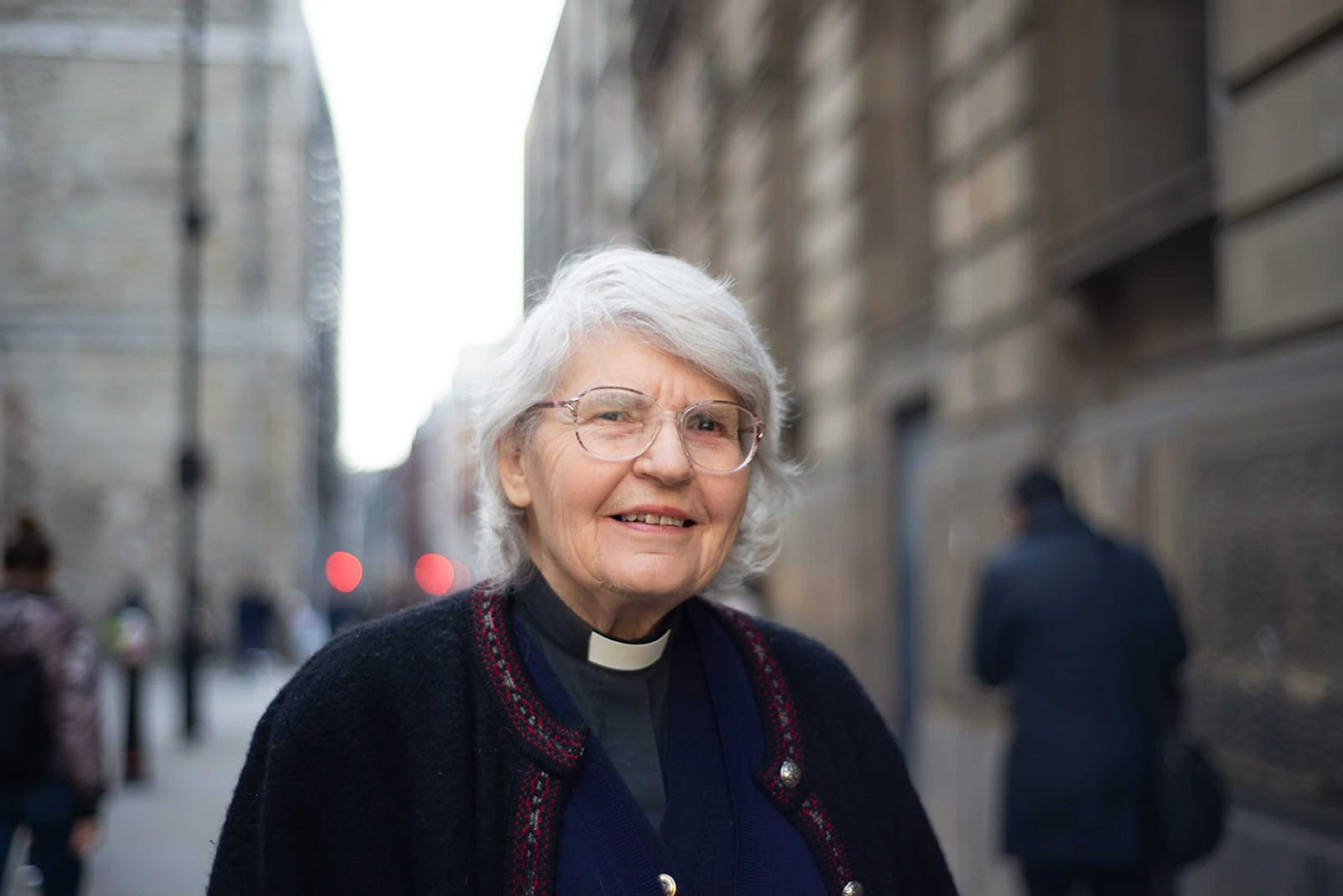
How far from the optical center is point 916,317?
10891mm

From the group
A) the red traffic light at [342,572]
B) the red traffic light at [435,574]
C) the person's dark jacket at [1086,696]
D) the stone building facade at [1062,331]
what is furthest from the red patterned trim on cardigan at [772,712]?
the red traffic light at [435,574]

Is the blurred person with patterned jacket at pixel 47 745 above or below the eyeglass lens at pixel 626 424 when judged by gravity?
below

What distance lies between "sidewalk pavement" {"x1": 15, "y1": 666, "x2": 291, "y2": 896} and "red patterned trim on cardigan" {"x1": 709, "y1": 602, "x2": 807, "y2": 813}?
754mm

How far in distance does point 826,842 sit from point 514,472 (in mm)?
748

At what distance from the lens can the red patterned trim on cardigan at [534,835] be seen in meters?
1.96

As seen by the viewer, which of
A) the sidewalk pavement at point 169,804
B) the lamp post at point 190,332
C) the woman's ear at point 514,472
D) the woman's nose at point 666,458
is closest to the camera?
the woman's nose at point 666,458

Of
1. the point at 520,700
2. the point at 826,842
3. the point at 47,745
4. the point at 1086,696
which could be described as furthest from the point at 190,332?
the point at 826,842

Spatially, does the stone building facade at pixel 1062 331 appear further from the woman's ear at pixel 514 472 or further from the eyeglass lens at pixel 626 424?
the eyeglass lens at pixel 626 424

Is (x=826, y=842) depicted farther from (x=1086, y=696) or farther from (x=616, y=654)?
(x=1086, y=696)

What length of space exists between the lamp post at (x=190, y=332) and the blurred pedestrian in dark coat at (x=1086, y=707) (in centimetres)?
1019

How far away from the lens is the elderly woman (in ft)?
6.49

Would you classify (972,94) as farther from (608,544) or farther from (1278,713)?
(608,544)

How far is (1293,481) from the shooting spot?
16.5 ft

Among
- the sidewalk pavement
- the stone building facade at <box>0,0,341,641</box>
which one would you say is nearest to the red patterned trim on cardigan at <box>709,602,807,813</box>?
the sidewalk pavement
